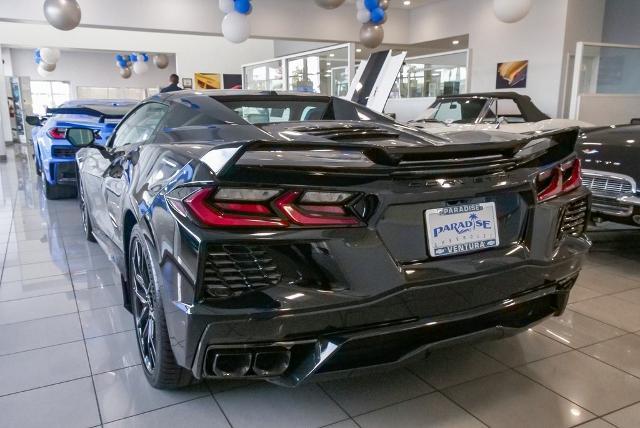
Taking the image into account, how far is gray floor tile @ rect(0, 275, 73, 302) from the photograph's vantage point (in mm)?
3020

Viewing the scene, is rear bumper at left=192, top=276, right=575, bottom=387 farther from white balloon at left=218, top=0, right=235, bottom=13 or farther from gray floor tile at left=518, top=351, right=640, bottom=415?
white balloon at left=218, top=0, right=235, bottom=13

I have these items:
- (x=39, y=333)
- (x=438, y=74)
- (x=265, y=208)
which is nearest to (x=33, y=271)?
(x=39, y=333)

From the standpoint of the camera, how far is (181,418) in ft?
5.78

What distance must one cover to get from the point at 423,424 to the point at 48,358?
5.22ft

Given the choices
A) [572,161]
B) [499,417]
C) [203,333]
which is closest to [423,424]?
[499,417]

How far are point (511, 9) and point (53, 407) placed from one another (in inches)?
319

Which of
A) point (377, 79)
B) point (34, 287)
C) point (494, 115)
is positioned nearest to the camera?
point (34, 287)

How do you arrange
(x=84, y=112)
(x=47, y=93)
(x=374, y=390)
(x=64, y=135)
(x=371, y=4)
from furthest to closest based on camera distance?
(x=47, y=93)
(x=371, y=4)
(x=84, y=112)
(x=64, y=135)
(x=374, y=390)

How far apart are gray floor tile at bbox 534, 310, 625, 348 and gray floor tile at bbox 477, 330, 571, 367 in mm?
72

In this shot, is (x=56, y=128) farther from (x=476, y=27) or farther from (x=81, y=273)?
(x=476, y=27)

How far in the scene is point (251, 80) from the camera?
43.4 ft

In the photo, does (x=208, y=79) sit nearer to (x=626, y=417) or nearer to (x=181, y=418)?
(x=181, y=418)

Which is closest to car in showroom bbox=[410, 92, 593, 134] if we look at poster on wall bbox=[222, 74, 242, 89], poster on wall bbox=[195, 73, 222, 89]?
poster on wall bbox=[222, 74, 242, 89]

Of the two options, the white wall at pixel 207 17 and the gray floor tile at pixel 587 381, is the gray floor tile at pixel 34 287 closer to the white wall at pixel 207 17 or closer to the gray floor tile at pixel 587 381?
the gray floor tile at pixel 587 381
